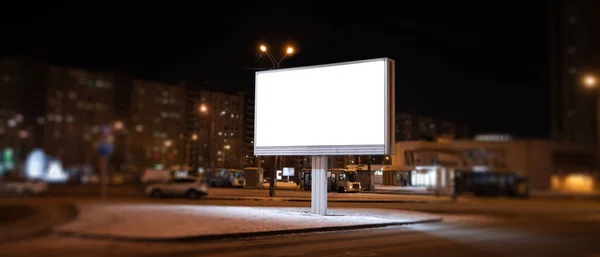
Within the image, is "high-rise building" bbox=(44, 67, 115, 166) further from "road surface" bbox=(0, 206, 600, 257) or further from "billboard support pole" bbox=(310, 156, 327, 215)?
"billboard support pole" bbox=(310, 156, 327, 215)

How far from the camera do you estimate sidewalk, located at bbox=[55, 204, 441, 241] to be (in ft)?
32.6

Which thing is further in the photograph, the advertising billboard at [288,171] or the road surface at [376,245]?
the advertising billboard at [288,171]

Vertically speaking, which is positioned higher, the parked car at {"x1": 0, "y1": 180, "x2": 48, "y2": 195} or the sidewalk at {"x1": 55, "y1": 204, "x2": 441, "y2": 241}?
the parked car at {"x1": 0, "y1": 180, "x2": 48, "y2": 195}

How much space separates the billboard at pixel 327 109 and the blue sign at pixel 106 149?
10.3 m

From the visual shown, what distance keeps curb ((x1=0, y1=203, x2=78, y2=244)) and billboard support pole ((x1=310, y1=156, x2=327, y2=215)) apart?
34.7 feet

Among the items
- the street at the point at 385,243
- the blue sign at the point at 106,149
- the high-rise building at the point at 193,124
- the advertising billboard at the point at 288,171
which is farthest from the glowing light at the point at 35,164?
the advertising billboard at the point at 288,171

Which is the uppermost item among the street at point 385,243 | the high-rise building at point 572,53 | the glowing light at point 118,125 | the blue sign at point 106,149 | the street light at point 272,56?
the high-rise building at point 572,53

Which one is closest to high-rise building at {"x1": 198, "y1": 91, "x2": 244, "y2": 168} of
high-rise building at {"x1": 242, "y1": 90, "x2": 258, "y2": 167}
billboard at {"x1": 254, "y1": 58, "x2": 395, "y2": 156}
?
high-rise building at {"x1": 242, "y1": 90, "x2": 258, "y2": 167}

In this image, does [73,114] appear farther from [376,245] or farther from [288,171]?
[288,171]

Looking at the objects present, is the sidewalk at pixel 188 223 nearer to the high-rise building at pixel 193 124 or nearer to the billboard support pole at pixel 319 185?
the billboard support pole at pixel 319 185

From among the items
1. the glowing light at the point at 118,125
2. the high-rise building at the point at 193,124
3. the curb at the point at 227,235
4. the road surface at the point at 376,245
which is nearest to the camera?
the glowing light at the point at 118,125

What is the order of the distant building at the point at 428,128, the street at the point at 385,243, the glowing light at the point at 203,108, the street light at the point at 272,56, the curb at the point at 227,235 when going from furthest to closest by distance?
1. the distant building at the point at 428,128
2. the street light at the point at 272,56
3. the glowing light at the point at 203,108
4. the curb at the point at 227,235
5. the street at the point at 385,243

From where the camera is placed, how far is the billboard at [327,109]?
16938 millimetres

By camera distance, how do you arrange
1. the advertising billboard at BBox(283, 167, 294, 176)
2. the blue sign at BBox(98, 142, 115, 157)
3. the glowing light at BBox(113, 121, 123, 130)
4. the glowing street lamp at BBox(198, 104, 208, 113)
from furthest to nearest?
the advertising billboard at BBox(283, 167, 294, 176), the glowing street lamp at BBox(198, 104, 208, 113), the glowing light at BBox(113, 121, 123, 130), the blue sign at BBox(98, 142, 115, 157)
